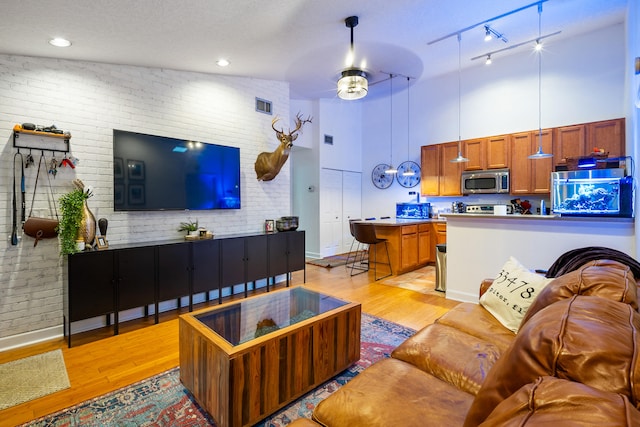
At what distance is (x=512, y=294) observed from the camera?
77.4 inches

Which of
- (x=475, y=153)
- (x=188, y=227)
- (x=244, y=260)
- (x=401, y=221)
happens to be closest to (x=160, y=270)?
(x=188, y=227)

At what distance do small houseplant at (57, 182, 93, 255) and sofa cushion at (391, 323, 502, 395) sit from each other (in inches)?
114

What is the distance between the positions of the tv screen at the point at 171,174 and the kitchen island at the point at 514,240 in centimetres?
298

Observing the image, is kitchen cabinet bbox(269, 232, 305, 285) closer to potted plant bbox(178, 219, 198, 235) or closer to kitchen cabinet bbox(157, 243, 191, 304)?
potted plant bbox(178, 219, 198, 235)

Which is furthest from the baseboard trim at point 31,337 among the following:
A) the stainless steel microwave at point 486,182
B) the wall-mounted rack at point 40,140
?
the stainless steel microwave at point 486,182

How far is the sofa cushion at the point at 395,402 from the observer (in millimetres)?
1101

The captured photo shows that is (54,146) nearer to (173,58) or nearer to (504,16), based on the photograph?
(173,58)

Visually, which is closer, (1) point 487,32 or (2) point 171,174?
(2) point 171,174

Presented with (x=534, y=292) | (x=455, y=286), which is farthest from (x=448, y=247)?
(x=534, y=292)

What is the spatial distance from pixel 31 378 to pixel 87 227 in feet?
4.09

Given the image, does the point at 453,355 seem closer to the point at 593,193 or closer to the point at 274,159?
the point at 593,193

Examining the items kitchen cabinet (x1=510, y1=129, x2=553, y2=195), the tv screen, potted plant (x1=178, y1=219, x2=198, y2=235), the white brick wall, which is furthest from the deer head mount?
kitchen cabinet (x1=510, y1=129, x2=553, y2=195)

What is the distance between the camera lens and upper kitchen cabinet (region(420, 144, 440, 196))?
6309 millimetres

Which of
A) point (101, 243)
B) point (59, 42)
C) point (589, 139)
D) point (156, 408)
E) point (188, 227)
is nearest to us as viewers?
point (156, 408)
